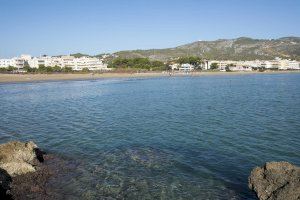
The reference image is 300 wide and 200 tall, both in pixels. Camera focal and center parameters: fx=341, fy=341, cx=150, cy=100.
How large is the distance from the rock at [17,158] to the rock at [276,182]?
40.2ft

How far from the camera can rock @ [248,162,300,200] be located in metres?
14.1

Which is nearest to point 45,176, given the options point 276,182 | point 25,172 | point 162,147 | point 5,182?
point 25,172

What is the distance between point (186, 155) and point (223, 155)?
2.52 m

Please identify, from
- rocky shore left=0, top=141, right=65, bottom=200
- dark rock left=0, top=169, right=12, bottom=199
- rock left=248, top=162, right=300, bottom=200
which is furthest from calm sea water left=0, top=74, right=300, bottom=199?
dark rock left=0, top=169, right=12, bottom=199

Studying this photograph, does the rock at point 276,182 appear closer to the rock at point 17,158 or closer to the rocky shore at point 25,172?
the rocky shore at point 25,172

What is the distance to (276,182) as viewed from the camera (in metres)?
15.3

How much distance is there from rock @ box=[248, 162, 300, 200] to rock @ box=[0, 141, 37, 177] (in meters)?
12.2

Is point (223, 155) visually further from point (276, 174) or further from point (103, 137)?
point (103, 137)

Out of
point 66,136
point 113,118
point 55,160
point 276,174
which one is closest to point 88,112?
point 113,118

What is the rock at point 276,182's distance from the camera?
1413 cm

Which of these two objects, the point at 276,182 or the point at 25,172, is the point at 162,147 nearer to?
the point at 25,172

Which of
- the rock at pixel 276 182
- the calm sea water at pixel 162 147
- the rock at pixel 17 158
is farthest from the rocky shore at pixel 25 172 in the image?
the rock at pixel 276 182

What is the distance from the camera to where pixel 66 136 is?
3012cm

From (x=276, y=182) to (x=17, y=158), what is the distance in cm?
1398
